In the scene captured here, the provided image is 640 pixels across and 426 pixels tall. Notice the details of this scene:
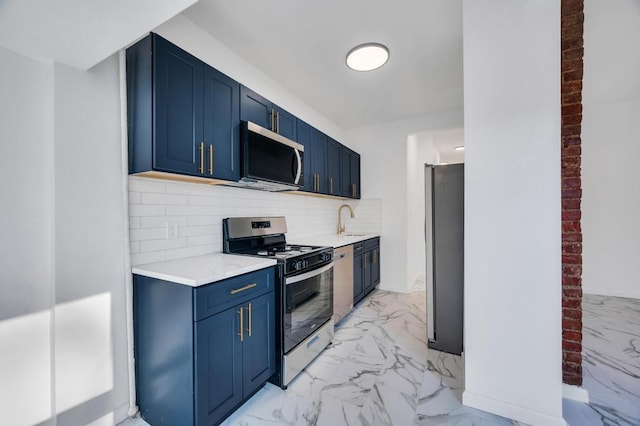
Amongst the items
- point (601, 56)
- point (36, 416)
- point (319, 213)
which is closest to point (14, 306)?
point (36, 416)

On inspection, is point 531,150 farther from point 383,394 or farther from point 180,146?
point 180,146

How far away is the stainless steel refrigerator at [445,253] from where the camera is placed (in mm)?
2215

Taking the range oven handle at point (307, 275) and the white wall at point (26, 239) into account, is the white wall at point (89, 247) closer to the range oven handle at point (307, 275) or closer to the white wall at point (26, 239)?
the white wall at point (26, 239)

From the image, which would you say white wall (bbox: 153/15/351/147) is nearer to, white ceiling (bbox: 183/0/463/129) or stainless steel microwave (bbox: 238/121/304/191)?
white ceiling (bbox: 183/0/463/129)

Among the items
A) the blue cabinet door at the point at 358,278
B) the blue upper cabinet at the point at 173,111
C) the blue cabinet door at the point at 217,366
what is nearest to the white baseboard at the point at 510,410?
the blue cabinet door at the point at 217,366

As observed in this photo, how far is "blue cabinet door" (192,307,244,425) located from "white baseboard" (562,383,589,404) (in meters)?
2.09

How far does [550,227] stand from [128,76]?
8.52ft

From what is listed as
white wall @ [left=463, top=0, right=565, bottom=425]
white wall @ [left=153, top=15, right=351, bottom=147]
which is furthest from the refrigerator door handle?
white wall @ [left=153, top=15, right=351, bottom=147]

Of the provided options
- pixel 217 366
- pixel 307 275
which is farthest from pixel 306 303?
pixel 217 366

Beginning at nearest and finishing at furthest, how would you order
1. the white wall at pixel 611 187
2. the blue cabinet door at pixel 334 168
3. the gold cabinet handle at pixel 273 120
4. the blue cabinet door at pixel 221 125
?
1. the blue cabinet door at pixel 221 125
2. the gold cabinet handle at pixel 273 120
3. the blue cabinet door at pixel 334 168
4. the white wall at pixel 611 187

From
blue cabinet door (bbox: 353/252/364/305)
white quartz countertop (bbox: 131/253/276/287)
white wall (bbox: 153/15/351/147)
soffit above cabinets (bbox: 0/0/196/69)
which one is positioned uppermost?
white wall (bbox: 153/15/351/147)

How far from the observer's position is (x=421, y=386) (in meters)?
1.86

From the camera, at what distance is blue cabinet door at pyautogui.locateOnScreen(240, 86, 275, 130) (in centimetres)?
204

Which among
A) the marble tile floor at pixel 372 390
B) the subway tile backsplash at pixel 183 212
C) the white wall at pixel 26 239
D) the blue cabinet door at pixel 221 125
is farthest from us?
the blue cabinet door at pixel 221 125
